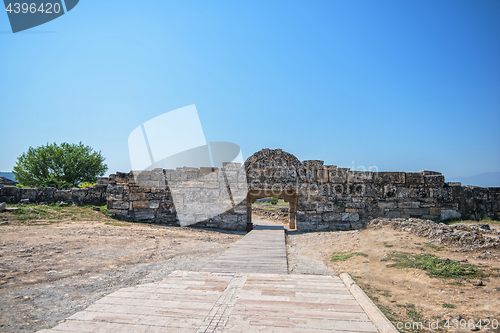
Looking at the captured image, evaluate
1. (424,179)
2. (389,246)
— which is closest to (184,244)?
(389,246)

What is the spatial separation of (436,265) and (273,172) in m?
5.88

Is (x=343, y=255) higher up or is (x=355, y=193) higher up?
(x=355, y=193)

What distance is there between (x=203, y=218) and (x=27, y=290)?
6262 millimetres

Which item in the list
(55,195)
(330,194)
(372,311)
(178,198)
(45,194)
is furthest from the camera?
(55,195)

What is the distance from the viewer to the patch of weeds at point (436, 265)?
3938mm

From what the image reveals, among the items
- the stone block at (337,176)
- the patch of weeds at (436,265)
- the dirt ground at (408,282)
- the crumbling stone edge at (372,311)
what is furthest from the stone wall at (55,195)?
the patch of weeds at (436,265)

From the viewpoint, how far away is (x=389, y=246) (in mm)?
5785

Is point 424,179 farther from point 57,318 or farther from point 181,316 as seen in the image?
point 57,318

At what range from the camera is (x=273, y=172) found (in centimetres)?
960

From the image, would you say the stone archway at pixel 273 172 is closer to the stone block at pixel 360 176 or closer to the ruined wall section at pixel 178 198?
the ruined wall section at pixel 178 198

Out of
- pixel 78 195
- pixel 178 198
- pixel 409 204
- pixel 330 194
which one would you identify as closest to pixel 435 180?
pixel 409 204

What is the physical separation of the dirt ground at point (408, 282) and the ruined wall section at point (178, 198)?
3.54m

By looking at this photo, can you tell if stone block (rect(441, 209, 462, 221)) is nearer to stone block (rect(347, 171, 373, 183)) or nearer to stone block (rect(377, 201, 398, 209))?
stone block (rect(377, 201, 398, 209))

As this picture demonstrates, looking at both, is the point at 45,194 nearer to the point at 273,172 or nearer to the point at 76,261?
the point at 76,261
